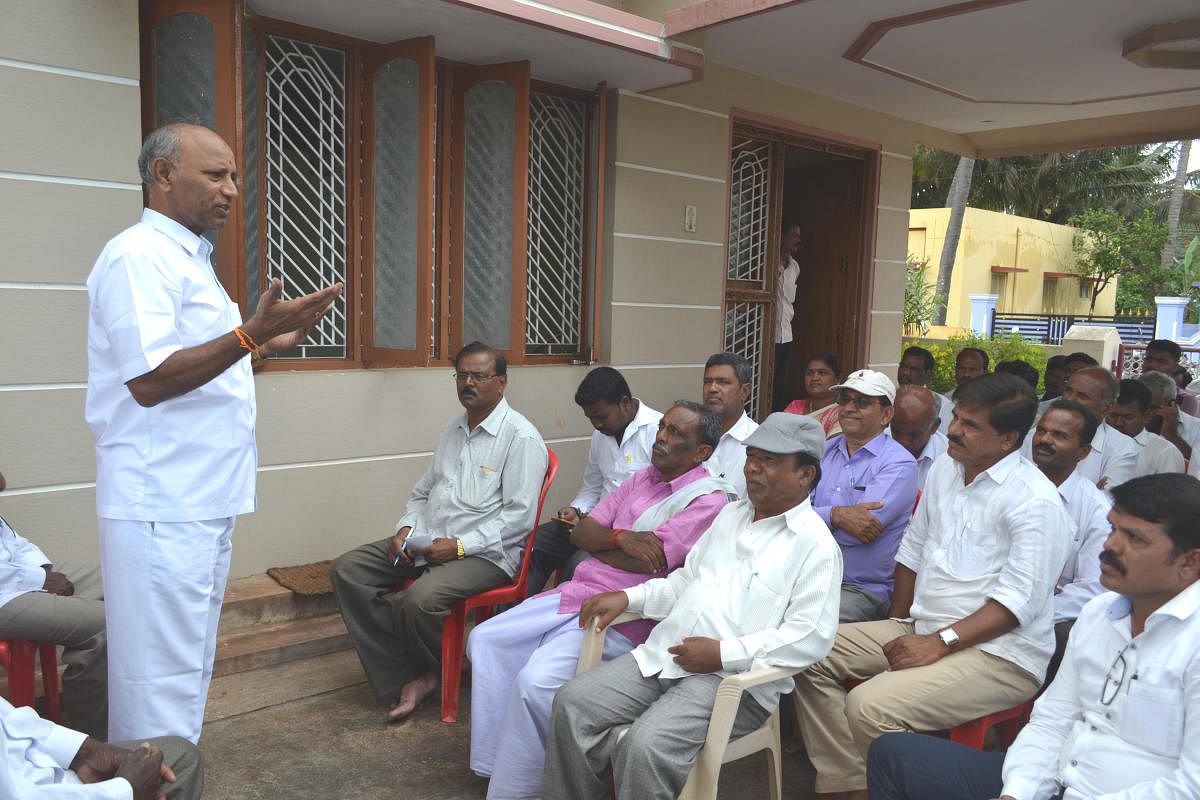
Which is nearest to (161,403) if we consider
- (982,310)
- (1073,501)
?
(1073,501)

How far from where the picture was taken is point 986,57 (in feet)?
18.7

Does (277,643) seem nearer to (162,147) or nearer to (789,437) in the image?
(162,147)

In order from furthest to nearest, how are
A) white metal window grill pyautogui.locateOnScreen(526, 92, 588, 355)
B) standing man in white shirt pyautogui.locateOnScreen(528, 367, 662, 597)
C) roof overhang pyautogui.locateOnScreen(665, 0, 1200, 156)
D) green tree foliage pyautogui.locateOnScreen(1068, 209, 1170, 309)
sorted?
green tree foliage pyautogui.locateOnScreen(1068, 209, 1170, 309) < white metal window grill pyautogui.locateOnScreen(526, 92, 588, 355) < roof overhang pyautogui.locateOnScreen(665, 0, 1200, 156) < standing man in white shirt pyautogui.locateOnScreen(528, 367, 662, 597)

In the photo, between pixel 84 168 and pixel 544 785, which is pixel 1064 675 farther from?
pixel 84 168

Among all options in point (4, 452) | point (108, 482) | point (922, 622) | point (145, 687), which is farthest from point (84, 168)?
point (922, 622)

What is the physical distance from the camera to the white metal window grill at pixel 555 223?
559 cm

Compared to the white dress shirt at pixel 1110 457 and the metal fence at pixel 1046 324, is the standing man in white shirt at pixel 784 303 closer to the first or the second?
the white dress shirt at pixel 1110 457

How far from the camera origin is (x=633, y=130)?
5781 millimetres

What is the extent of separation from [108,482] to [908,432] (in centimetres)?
325

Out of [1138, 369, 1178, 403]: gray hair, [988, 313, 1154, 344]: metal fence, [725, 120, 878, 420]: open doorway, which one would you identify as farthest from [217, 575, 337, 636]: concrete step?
[988, 313, 1154, 344]: metal fence

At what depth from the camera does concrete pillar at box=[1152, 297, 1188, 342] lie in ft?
62.1

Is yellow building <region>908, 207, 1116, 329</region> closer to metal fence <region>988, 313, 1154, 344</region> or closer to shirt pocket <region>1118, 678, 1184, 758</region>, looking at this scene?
metal fence <region>988, 313, 1154, 344</region>

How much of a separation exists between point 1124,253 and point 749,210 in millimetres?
23799

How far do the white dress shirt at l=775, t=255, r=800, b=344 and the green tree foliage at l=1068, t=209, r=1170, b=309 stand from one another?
2202 cm
